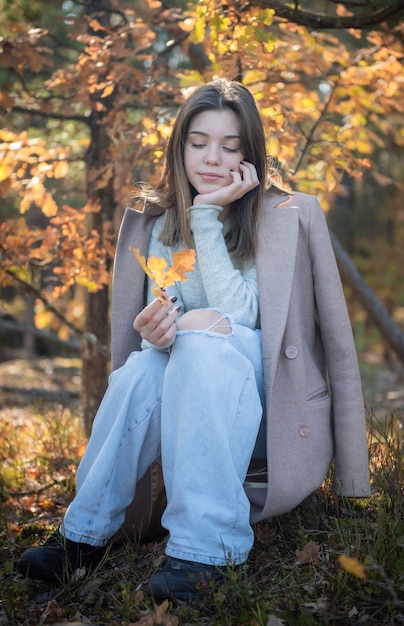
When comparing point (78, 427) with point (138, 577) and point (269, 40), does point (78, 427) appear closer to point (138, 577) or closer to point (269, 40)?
point (138, 577)

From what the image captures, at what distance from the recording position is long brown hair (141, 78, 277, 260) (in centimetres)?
256

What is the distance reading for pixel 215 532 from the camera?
201 cm

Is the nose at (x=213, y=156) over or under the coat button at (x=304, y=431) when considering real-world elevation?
over

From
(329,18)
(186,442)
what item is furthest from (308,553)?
(329,18)

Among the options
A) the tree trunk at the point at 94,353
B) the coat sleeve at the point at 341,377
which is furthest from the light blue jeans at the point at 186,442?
the tree trunk at the point at 94,353

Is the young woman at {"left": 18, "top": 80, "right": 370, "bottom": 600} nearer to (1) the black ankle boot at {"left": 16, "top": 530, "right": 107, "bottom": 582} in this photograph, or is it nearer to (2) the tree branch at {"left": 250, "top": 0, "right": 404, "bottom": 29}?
(1) the black ankle boot at {"left": 16, "top": 530, "right": 107, "bottom": 582}

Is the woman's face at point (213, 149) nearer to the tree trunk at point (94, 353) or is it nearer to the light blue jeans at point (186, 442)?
the light blue jeans at point (186, 442)

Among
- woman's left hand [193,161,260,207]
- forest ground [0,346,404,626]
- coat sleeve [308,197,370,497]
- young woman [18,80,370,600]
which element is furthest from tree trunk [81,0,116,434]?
coat sleeve [308,197,370,497]

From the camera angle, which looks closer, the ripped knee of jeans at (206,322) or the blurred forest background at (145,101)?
the ripped knee of jeans at (206,322)

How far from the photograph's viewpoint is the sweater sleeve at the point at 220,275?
238cm

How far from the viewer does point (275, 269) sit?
7.91ft

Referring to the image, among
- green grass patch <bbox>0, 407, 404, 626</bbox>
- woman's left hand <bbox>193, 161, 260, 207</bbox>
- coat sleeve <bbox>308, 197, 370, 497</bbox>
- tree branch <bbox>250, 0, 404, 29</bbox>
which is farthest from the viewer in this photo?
tree branch <bbox>250, 0, 404, 29</bbox>

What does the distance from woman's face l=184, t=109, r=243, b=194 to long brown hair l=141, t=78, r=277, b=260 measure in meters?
0.03

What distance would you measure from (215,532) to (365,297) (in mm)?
3406
